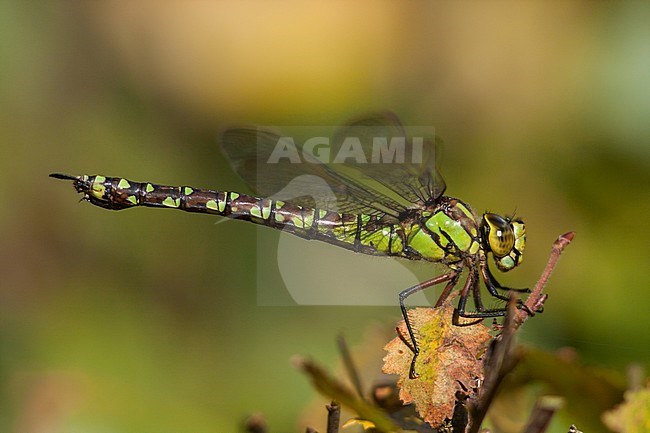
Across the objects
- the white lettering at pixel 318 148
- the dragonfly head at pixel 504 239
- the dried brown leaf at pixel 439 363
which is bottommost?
the dried brown leaf at pixel 439 363

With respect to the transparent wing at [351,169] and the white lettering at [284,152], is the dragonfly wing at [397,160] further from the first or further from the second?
the white lettering at [284,152]

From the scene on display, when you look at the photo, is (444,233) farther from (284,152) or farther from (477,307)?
(284,152)

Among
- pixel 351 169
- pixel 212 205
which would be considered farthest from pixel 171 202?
pixel 351 169

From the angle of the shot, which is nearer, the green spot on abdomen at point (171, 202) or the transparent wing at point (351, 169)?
the transparent wing at point (351, 169)

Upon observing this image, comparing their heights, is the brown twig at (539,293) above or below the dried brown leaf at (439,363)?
above

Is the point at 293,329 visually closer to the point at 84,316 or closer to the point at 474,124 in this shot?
the point at 84,316

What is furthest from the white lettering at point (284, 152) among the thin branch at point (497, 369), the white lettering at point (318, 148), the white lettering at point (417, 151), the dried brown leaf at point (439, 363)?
the thin branch at point (497, 369)

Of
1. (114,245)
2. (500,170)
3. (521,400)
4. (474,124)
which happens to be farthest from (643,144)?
(114,245)
